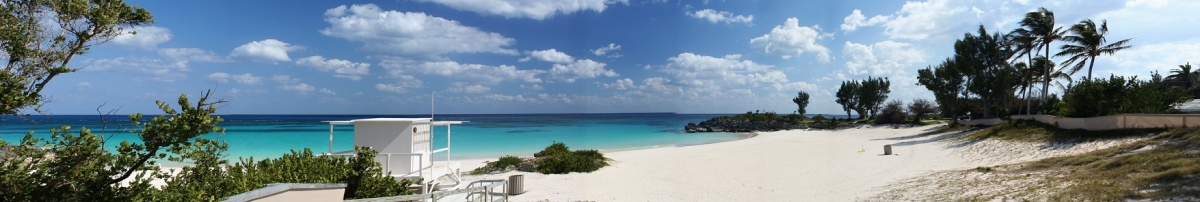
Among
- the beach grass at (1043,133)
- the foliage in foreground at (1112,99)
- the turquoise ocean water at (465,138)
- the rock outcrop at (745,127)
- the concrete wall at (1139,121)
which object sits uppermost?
the foliage in foreground at (1112,99)

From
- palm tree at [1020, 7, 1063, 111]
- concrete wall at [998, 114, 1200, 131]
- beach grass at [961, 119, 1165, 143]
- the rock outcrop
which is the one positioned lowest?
the rock outcrop

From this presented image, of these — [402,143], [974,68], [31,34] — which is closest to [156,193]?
[31,34]

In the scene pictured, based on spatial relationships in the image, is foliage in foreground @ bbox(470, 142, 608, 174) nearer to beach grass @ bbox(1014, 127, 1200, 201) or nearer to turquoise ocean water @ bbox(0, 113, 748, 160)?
turquoise ocean water @ bbox(0, 113, 748, 160)

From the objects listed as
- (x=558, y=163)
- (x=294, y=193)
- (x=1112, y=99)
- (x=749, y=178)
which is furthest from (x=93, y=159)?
(x=1112, y=99)

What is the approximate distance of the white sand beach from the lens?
12391 mm

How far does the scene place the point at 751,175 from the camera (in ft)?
52.5

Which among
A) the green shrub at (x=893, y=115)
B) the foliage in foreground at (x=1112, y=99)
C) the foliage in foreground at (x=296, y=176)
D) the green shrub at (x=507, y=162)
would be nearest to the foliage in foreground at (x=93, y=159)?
the foliage in foreground at (x=296, y=176)

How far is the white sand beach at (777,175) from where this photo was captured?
40.7 feet

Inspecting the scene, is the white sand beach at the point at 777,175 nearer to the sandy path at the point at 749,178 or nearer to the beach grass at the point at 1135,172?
the sandy path at the point at 749,178

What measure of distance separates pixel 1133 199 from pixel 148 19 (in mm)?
12052

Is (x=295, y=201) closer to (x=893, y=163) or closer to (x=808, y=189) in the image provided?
(x=808, y=189)

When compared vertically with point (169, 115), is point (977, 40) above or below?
above

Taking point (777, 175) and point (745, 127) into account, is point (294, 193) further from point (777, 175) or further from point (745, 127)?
point (745, 127)

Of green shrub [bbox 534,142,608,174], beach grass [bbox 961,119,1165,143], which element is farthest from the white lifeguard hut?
beach grass [bbox 961,119,1165,143]
